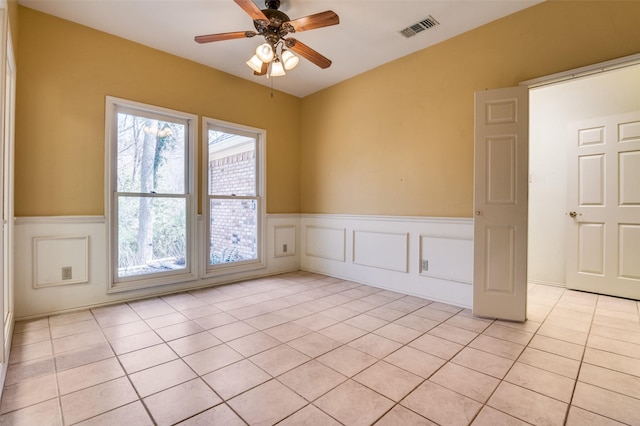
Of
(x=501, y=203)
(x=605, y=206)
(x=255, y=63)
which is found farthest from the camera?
(x=605, y=206)

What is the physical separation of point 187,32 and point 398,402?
3756 mm

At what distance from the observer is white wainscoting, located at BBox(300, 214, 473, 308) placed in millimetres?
3152

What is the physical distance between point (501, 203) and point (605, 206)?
75.4 inches

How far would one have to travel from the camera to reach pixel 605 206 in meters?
3.54

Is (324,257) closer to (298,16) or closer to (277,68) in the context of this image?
(277,68)

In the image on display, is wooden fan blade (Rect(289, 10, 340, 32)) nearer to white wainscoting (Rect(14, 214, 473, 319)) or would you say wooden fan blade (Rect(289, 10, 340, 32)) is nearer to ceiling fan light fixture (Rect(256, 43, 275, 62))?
ceiling fan light fixture (Rect(256, 43, 275, 62))

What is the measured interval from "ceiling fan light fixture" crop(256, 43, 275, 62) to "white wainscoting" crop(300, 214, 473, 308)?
2247 millimetres

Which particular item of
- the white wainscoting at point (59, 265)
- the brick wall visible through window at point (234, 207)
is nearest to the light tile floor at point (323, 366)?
the white wainscoting at point (59, 265)

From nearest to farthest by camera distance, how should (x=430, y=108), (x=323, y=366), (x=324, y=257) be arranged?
(x=323, y=366) → (x=430, y=108) → (x=324, y=257)

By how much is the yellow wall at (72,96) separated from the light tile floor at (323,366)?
48.9 inches

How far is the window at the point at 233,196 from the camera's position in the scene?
12.9 feet

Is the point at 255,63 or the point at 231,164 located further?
the point at 231,164

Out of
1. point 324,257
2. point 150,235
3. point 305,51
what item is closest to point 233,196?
point 150,235

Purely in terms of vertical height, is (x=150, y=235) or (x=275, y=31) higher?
(x=275, y=31)
